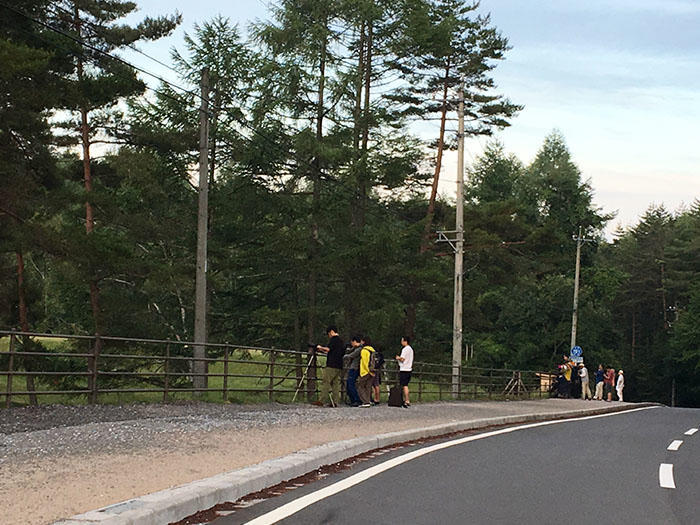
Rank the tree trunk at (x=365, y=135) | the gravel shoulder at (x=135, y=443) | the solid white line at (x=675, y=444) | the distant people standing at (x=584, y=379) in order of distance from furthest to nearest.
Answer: the distant people standing at (x=584, y=379), the tree trunk at (x=365, y=135), the solid white line at (x=675, y=444), the gravel shoulder at (x=135, y=443)

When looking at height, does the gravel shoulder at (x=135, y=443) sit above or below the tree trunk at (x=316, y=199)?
below

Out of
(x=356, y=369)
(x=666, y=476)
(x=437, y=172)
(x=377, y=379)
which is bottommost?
(x=666, y=476)

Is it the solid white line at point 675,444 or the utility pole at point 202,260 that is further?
the utility pole at point 202,260

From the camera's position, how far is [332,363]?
2302 centimetres

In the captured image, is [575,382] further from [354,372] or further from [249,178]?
[354,372]

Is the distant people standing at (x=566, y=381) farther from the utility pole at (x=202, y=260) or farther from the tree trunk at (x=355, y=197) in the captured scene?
the utility pole at (x=202, y=260)

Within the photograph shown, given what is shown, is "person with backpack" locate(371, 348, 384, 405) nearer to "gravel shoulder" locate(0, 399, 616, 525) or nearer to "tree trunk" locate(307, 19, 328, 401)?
"gravel shoulder" locate(0, 399, 616, 525)

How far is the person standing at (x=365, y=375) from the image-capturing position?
953 inches

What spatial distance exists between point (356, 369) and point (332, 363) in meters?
1.76

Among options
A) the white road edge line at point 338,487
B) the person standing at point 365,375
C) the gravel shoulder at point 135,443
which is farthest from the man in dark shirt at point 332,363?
the white road edge line at point 338,487

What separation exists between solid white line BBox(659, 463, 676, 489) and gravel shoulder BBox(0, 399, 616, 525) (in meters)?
4.31

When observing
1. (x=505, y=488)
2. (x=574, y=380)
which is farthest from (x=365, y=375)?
(x=574, y=380)

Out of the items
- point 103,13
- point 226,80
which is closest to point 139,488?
point 103,13

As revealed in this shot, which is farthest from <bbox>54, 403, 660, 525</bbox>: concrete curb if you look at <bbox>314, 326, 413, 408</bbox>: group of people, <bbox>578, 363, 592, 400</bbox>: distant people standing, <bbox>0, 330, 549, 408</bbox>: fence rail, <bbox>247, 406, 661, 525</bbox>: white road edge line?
<bbox>578, 363, 592, 400</bbox>: distant people standing
